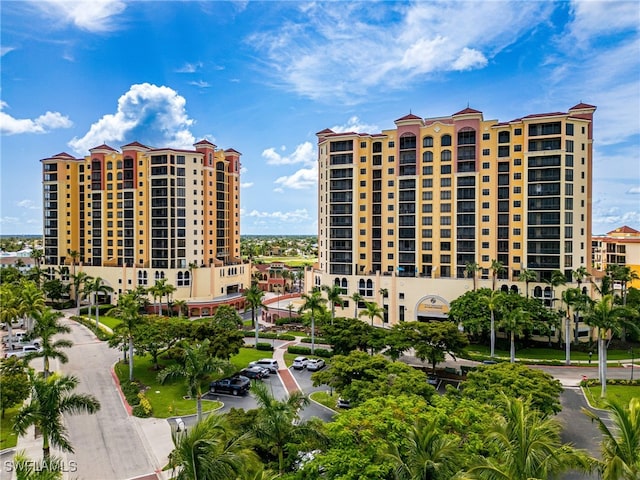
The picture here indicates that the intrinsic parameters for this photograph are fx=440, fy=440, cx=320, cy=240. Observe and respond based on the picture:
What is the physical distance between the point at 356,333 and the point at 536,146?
40100 mm

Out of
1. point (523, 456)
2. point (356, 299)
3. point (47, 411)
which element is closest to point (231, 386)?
point (47, 411)

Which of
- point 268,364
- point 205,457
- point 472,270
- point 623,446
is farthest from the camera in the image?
point 472,270

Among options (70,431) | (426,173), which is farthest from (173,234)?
(70,431)

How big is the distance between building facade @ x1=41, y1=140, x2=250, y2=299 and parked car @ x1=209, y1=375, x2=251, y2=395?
43.5 metres

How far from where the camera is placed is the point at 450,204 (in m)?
66.9

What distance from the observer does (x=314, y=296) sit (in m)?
54.1

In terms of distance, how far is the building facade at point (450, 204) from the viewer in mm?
61969

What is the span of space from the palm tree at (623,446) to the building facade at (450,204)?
50.5 m

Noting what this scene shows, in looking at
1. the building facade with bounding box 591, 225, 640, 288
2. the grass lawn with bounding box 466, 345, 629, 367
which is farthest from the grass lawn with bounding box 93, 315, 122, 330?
the building facade with bounding box 591, 225, 640, 288

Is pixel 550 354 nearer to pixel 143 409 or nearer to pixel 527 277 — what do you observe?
pixel 527 277

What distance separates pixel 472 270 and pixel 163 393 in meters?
43.3

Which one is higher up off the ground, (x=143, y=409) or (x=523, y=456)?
(x=523, y=456)

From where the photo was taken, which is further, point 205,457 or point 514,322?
point 514,322

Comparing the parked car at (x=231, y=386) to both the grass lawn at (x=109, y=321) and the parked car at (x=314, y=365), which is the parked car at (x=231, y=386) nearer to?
the parked car at (x=314, y=365)
